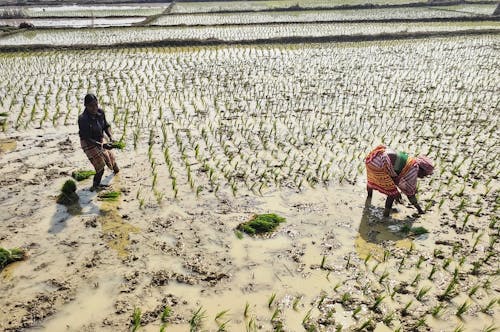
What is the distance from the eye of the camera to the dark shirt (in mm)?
4496

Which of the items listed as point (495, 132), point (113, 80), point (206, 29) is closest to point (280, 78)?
point (113, 80)

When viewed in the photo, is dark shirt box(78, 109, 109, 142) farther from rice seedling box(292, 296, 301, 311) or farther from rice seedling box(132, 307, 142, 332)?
rice seedling box(292, 296, 301, 311)

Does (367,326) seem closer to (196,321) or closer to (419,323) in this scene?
(419,323)

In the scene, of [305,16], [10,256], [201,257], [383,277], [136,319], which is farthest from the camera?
[305,16]

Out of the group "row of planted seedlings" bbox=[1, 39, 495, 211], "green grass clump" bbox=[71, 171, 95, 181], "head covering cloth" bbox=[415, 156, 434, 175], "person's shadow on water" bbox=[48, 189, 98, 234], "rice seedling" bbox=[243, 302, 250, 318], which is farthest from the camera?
"row of planted seedlings" bbox=[1, 39, 495, 211]

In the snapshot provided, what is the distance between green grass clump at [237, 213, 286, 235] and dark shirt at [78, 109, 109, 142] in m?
2.16

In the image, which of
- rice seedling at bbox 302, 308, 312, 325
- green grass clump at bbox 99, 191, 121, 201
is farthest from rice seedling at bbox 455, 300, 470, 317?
green grass clump at bbox 99, 191, 121, 201

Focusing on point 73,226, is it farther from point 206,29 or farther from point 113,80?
point 206,29

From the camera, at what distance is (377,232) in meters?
4.05

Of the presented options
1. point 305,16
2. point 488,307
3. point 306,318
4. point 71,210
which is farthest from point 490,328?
point 305,16

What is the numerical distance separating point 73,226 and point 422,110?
672 centimetres

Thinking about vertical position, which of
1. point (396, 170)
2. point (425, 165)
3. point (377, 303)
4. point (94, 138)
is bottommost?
point (377, 303)

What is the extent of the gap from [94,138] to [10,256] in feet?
5.58

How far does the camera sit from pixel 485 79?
9.83 metres
